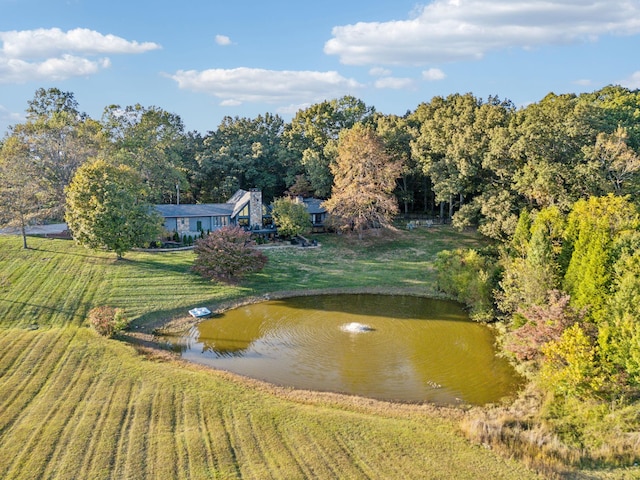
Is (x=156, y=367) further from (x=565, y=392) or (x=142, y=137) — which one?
(x=142, y=137)

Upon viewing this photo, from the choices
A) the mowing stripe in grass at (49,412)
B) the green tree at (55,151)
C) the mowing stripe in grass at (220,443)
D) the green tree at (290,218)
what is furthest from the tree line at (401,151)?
the mowing stripe in grass at (220,443)

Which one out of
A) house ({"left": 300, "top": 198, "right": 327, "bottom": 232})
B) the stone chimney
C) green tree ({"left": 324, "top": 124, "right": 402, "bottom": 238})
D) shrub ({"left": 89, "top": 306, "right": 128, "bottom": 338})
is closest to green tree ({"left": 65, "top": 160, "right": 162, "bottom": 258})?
shrub ({"left": 89, "top": 306, "right": 128, "bottom": 338})

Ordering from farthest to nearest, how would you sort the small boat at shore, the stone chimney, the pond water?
the stone chimney < the small boat at shore < the pond water

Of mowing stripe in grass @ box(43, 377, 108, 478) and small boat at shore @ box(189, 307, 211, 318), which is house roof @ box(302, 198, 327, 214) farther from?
mowing stripe in grass @ box(43, 377, 108, 478)

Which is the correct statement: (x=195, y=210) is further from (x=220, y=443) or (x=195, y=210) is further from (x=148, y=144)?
(x=220, y=443)

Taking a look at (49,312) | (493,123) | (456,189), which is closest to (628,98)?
(493,123)
